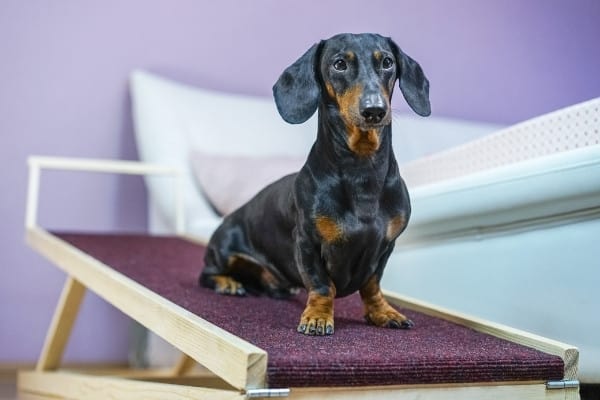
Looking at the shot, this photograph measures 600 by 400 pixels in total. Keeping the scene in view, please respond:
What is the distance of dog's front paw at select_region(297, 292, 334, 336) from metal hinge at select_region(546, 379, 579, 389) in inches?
12.3

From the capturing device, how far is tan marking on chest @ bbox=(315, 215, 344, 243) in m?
1.24

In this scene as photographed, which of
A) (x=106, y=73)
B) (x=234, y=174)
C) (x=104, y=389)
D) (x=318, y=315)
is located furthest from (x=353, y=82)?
(x=106, y=73)

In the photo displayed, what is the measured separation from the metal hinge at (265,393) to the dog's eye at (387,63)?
482 mm

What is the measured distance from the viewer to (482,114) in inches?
129

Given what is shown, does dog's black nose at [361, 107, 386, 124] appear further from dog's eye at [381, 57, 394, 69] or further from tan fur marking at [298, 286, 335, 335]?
tan fur marking at [298, 286, 335, 335]

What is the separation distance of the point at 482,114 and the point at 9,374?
194cm

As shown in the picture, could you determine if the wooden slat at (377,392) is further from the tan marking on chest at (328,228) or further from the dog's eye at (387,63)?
the dog's eye at (387,63)

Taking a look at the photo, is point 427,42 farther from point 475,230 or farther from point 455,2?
point 475,230

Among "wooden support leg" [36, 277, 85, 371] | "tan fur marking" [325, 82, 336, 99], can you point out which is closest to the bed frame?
"wooden support leg" [36, 277, 85, 371]

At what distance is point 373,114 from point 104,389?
0.80 m

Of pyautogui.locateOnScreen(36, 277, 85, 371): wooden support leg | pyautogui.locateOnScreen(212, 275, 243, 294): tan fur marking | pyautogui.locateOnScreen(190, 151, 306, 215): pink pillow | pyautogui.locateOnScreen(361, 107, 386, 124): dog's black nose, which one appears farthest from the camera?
pyautogui.locateOnScreen(190, 151, 306, 215): pink pillow

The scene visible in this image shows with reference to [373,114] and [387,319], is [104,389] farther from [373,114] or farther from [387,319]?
[373,114]

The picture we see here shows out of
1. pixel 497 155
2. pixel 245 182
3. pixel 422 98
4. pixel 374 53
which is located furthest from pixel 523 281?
pixel 245 182

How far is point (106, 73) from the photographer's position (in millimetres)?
2701
